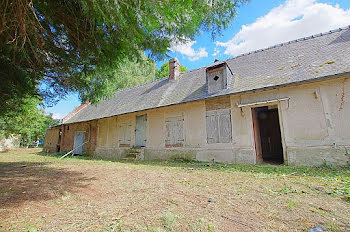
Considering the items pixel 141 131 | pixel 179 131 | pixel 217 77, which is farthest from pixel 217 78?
pixel 141 131

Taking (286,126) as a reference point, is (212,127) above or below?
above

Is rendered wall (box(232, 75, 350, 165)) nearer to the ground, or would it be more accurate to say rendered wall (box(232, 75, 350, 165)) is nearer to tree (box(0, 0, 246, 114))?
the ground

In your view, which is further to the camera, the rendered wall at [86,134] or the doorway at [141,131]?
the rendered wall at [86,134]

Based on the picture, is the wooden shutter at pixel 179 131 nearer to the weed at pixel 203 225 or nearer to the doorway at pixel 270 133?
the doorway at pixel 270 133

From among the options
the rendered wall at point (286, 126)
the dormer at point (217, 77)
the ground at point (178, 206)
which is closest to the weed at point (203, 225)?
the ground at point (178, 206)

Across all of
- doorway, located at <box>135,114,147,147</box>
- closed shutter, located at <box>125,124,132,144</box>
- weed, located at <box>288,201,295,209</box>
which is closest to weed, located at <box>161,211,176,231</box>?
weed, located at <box>288,201,295,209</box>

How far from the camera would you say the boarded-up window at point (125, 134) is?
36.9ft

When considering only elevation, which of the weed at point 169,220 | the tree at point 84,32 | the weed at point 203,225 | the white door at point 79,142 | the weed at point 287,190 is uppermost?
the tree at point 84,32

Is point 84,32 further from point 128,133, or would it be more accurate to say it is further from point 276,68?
point 128,133

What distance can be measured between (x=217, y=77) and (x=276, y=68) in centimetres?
268

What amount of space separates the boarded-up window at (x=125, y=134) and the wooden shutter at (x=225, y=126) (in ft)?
20.5

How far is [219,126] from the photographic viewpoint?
7.87 meters

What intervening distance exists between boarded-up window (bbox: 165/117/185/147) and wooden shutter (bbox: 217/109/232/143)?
6.85 feet

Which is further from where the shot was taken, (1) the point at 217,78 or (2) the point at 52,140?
(2) the point at 52,140
